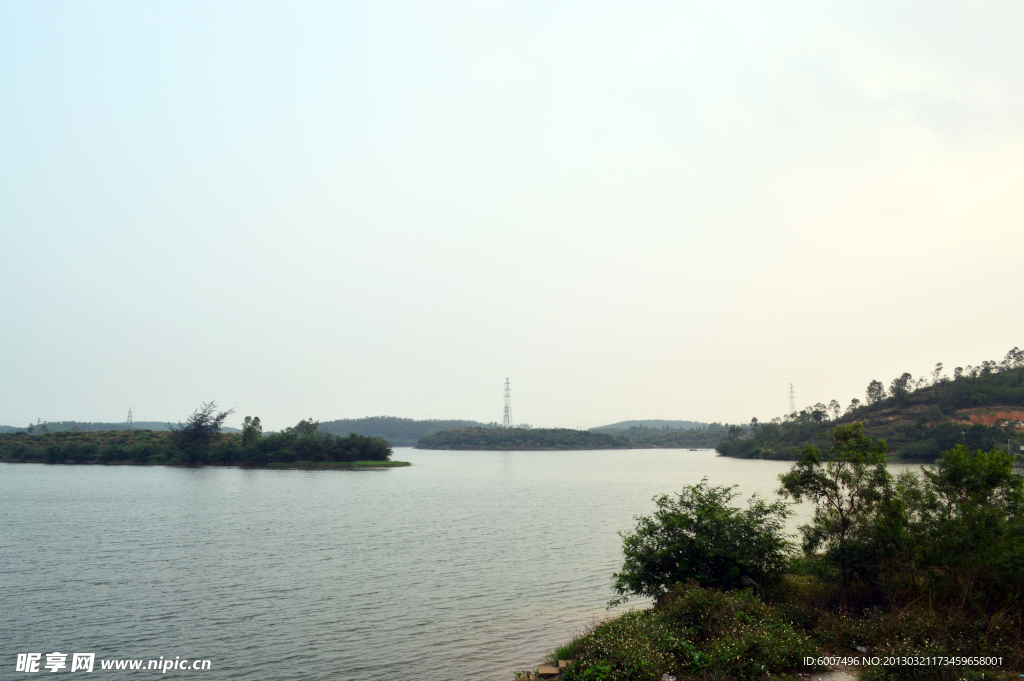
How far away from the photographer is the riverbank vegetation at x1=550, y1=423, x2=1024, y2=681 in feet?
50.9

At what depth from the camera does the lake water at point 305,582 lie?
73.7 feet

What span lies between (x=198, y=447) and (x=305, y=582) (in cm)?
13011

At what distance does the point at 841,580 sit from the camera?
2070 centimetres

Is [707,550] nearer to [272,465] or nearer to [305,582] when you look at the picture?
[305,582]

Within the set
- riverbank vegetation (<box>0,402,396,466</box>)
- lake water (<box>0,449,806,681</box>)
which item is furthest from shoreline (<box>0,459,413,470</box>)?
lake water (<box>0,449,806,681</box>)

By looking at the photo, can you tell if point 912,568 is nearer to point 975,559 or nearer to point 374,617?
point 975,559

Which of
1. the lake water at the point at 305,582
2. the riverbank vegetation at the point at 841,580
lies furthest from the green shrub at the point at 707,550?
the lake water at the point at 305,582

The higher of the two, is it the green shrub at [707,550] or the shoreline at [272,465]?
the green shrub at [707,550]

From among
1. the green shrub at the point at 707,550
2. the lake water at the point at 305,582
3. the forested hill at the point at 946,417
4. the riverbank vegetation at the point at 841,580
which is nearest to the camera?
the riverbank vegetation at the point at 841,580

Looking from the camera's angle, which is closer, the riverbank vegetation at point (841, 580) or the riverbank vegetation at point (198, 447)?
the riverbank vegetation at point (841, 580)

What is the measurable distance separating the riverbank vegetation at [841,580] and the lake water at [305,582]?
584 cm

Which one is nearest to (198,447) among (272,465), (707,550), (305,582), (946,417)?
(272,465)

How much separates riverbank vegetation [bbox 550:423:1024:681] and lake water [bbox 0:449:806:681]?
19.2ft

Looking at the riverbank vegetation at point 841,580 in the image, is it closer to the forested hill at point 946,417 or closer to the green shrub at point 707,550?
the green shrub at point 707,550
